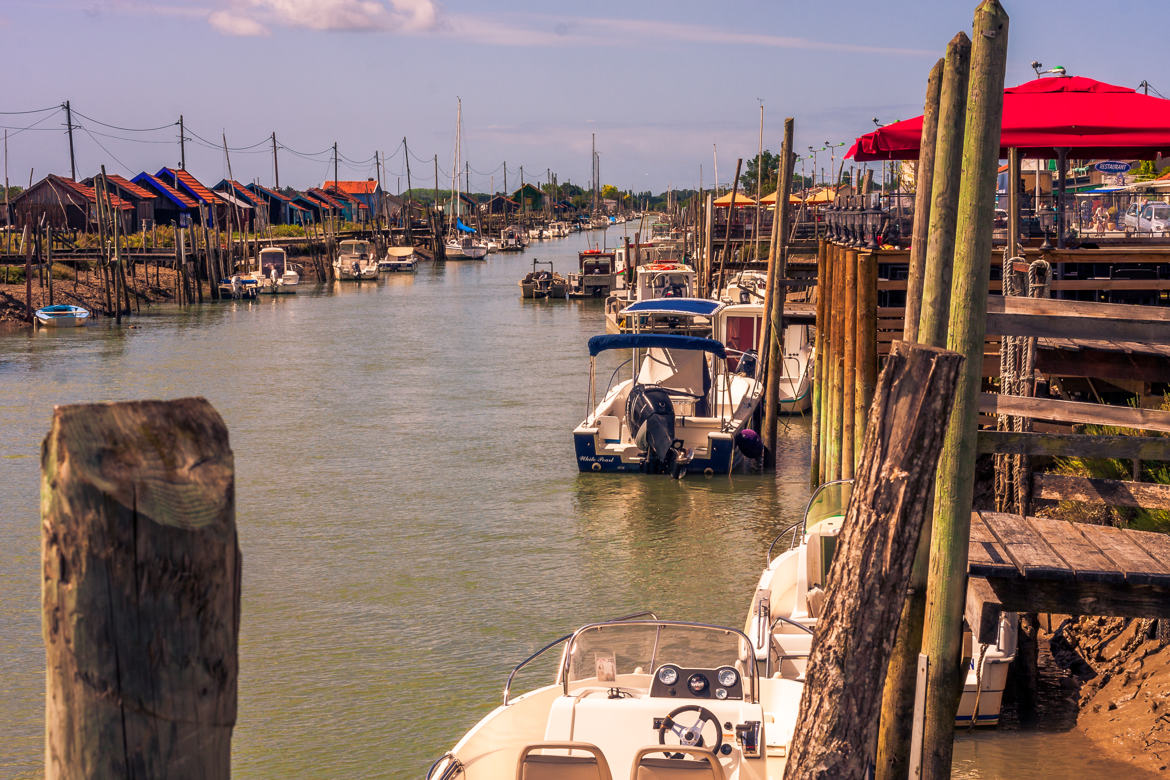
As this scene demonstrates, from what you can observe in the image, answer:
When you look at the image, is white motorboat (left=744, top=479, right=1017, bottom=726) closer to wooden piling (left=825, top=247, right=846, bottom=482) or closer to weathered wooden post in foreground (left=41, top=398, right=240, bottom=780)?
wooden piling (left=825, top=247, right=846, bottom=482)

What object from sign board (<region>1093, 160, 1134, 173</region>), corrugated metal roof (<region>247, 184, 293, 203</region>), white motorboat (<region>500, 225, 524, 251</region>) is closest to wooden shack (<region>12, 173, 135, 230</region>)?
corrugated metal roof (<region>247, 184, 293, 203</region>)

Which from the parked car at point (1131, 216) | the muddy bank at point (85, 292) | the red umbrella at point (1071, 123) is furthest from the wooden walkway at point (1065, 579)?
the muddy bank at point (85, 292)

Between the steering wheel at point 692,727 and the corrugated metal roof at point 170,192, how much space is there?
7446cm

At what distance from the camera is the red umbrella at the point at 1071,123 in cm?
1227

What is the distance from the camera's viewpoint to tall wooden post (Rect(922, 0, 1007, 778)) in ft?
16.6

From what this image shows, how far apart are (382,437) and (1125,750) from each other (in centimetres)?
1613

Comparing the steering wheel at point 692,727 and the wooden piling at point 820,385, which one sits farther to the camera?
the wooden piling at point 820,385

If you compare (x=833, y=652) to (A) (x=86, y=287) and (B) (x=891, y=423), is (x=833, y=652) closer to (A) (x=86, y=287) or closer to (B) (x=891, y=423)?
(B) (x=891, y=423)

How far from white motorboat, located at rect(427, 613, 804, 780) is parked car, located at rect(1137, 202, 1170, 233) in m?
16.1

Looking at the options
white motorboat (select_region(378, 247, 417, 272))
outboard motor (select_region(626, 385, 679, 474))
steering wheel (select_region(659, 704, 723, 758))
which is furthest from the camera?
white motorboat (select_region(378, 247, 417, 272))

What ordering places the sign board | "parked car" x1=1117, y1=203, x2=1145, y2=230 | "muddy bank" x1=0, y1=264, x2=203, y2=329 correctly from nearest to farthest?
1. "parked car" x1=1117, y1=203, x2=1145, y2=230
2. the sign board
3. "muddy bank" x1=0, y1=264, x2=203, y2=329

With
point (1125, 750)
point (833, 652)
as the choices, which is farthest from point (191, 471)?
point (1125, 750)

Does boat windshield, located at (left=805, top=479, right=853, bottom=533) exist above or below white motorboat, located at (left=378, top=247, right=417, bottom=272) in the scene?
below

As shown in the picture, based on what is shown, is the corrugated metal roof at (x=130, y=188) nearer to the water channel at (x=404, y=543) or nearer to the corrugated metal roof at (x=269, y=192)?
the corrugated metal roof at (x=269, y=192)
